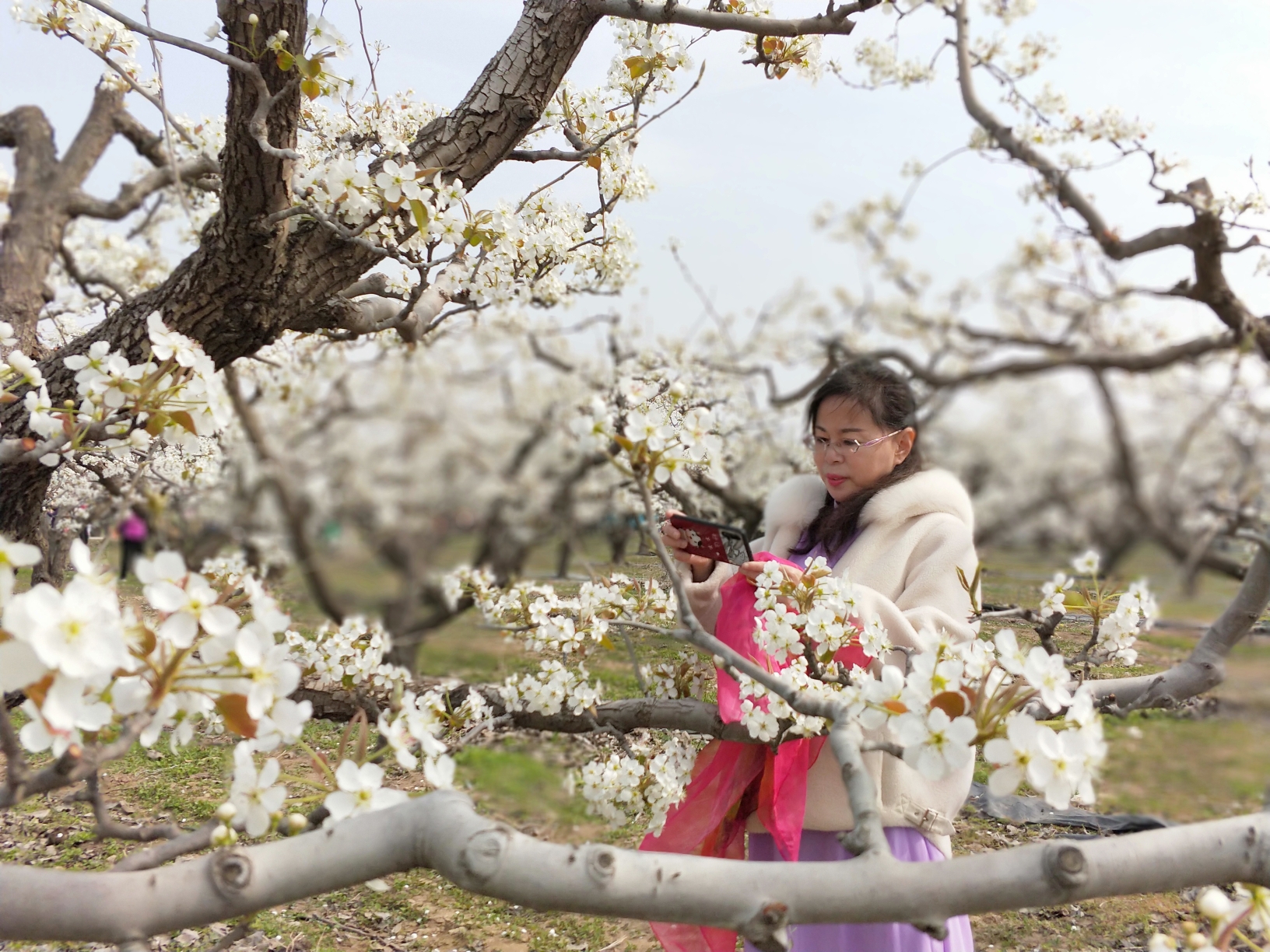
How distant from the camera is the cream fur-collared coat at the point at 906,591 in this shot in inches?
76.0

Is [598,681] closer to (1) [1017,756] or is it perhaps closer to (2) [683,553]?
(2) [683,553]

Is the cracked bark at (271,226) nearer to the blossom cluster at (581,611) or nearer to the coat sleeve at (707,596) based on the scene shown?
the blossom cluster at (581,611)

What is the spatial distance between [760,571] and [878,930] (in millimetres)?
852

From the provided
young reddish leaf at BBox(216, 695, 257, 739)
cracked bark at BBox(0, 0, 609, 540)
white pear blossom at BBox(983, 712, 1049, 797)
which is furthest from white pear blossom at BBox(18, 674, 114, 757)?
cracked bark at BBox(0, 0, 609, 540)

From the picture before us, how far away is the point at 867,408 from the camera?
86.4 inches

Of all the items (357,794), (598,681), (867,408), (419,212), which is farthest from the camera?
(598,681)

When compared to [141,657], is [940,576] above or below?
above

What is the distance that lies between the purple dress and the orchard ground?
1.61 ft

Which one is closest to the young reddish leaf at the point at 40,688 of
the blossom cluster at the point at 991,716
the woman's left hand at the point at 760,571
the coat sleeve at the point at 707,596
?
the blossom cluster at the point at 991,716

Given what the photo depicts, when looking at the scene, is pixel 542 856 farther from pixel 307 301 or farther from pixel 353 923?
pixel 353 923

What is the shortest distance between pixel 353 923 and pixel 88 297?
430 cm

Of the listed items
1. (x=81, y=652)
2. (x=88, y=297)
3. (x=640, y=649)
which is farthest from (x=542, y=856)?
(x=88, y=297)

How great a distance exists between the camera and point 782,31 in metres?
2.17

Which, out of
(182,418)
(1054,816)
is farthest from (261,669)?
(1054,816)
